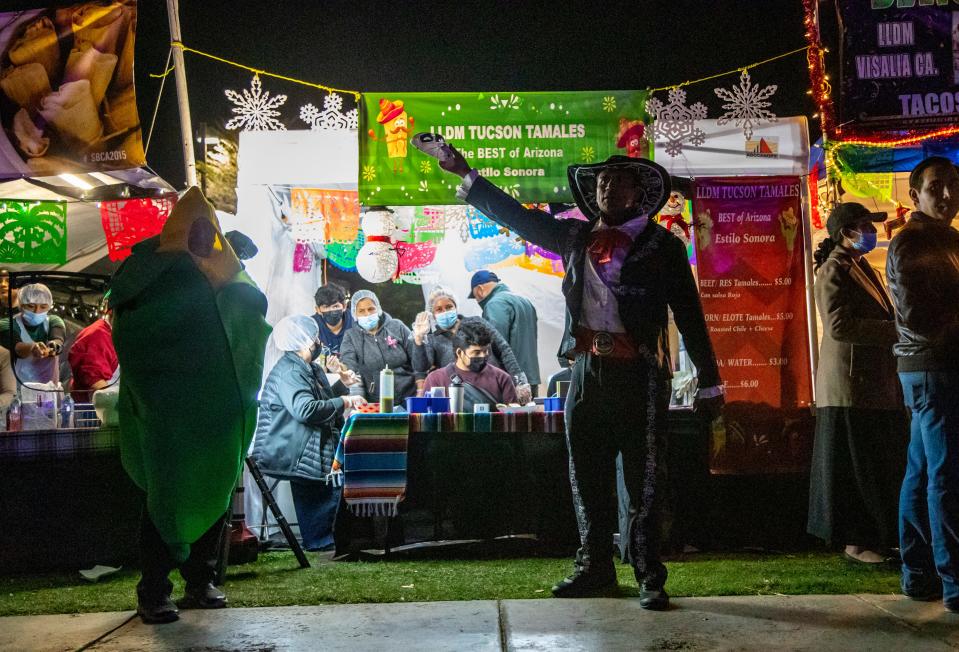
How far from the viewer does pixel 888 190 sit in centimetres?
708

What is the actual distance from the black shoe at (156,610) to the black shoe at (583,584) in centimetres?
183

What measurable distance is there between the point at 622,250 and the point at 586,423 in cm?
89

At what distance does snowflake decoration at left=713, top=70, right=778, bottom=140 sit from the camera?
7.10 meters

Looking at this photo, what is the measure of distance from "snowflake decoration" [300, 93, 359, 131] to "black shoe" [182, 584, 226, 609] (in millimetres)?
4246

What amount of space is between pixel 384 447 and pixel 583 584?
2140 millimetres

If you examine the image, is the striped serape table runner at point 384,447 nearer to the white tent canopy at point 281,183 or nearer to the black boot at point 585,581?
the black boot at point 585,581

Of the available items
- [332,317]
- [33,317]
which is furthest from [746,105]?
[33,317]

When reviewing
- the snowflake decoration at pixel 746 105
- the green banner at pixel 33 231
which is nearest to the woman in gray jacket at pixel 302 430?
the green banner at pixel 33 231

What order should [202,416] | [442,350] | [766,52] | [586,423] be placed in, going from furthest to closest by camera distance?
1. [766,52]
2. [442,350]
3. [586,423]
4. [202,416]

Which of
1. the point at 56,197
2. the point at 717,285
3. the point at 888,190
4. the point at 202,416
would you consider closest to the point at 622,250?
the point at 202,416

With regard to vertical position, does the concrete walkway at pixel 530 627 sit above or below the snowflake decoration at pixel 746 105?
Answer: below

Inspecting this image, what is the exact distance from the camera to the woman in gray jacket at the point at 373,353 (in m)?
8.88

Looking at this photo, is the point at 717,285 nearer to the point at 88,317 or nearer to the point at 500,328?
the point at 500,328

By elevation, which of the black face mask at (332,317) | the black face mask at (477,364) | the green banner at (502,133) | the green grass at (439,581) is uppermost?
the green banner at (502,133)
